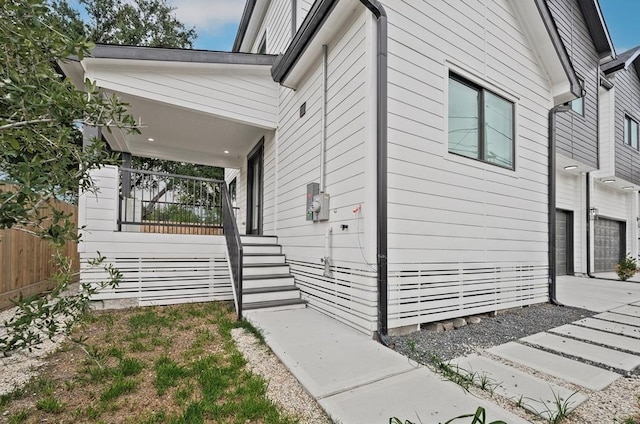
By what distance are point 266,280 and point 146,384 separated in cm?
257

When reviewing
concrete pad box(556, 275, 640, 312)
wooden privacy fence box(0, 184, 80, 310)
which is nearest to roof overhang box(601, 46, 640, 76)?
concrete pad box(556, 275, 640, 312)

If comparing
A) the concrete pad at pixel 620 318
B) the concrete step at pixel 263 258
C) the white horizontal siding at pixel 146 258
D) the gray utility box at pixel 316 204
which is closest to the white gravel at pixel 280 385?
the gray utility box at pixel 316 204

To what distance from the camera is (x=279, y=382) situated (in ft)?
8.45

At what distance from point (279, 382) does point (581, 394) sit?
231 cm

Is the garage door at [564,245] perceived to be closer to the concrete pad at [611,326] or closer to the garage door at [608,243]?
the garage door at [608,243]

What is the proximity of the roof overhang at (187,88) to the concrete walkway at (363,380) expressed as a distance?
371 cm

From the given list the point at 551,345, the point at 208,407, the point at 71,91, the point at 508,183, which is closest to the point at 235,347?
the point at 208,407

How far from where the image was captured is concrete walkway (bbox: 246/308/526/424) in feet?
6.83

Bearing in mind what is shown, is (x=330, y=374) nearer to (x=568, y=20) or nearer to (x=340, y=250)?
(x=340, y=250)

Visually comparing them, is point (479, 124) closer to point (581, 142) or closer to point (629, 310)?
point (629, 310)

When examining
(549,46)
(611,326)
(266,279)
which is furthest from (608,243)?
(266,279)

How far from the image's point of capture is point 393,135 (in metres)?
3.71

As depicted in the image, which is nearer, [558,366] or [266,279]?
[558,366]

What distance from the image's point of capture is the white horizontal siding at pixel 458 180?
3.79 meters
